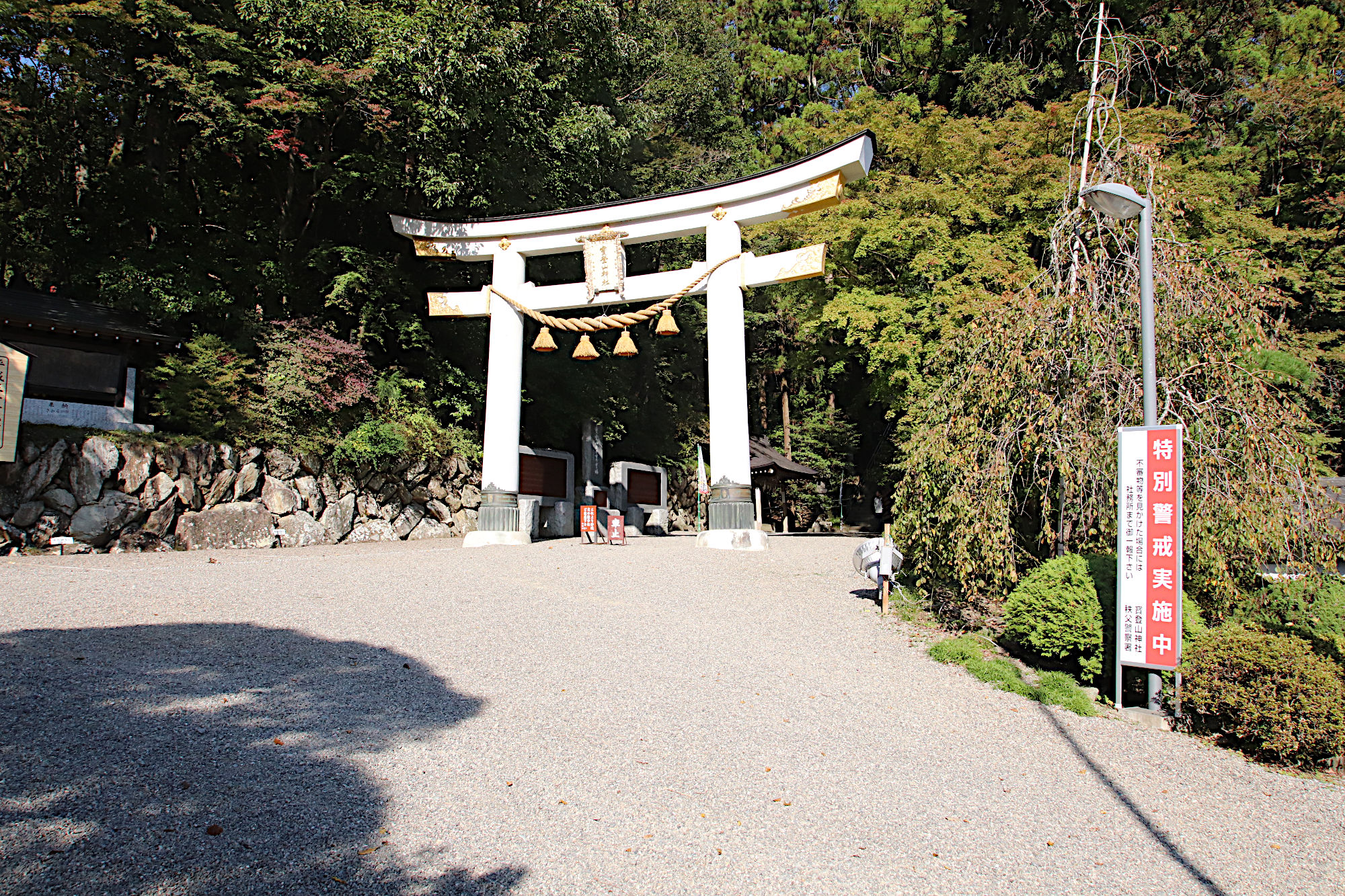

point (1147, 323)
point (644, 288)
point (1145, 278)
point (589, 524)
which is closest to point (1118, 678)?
point (1147, 323)

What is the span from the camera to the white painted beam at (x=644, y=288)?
14.1 metres

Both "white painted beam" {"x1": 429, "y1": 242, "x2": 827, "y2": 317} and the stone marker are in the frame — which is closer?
the stone marker

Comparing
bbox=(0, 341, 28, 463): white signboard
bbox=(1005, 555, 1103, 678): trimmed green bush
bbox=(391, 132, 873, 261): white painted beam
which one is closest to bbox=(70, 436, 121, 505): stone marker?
bbox=(0, 341, 28, 463): white signboard

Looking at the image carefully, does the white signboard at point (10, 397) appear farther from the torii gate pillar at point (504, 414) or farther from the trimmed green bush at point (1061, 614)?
the trimmed green bush at point (1061, 614)

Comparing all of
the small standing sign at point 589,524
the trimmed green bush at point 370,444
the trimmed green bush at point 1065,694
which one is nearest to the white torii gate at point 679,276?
the small standing sign at point 589,524

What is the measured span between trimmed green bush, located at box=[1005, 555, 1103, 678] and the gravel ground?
26.5 inches

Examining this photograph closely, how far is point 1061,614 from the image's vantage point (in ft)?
21.3

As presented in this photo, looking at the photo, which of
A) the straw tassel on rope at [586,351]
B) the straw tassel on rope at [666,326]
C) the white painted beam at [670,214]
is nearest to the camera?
the white painted beam at [670,214]

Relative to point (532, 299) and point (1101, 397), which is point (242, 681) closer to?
point (1101, 397)

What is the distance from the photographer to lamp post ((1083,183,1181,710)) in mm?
5902

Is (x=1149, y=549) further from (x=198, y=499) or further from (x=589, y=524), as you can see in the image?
(x=198, y=499)

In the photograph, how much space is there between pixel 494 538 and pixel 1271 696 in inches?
470

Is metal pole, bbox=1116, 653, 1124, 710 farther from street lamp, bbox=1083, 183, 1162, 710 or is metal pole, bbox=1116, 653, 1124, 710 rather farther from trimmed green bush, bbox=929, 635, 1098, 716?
trimmed green bush, bbox=929, 635, 1098, 716

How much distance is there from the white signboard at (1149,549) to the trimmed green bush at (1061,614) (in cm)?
40
